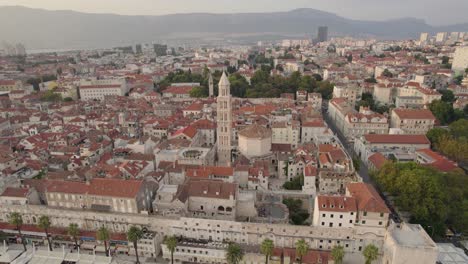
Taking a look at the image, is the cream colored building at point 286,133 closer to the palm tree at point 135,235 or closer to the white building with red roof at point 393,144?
the white building with red roof at point 393,144

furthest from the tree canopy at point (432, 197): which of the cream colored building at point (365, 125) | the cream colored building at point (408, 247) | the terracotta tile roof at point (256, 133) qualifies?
the cream colored building at point (365, 125)

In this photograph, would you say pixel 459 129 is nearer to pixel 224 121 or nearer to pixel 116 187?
pixel 224 121

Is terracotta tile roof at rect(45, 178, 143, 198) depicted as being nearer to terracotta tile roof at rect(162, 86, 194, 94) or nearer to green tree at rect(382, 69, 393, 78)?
terracotta tile roof at rect(162, 86, 194, 94)

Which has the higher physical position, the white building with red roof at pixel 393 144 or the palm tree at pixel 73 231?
the white building with red roof at pixel 393 144

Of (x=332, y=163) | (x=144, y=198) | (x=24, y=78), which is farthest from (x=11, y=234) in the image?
(x=24, y=78)

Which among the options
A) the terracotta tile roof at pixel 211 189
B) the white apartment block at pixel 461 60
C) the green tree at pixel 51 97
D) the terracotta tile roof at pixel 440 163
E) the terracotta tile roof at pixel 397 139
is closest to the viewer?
the terracotta tile roof at pixel 211 189

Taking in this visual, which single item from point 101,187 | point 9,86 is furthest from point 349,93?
point 9,86
